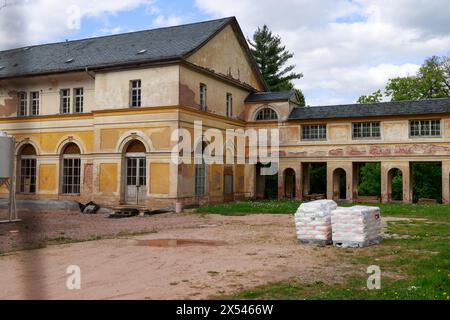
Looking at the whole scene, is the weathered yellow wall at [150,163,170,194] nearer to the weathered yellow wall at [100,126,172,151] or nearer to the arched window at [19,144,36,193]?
the weathered yellow wall at [100,126,172,151]

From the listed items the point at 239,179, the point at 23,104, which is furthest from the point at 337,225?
the point at 23,104

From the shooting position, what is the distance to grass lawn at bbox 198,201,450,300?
7250 mm

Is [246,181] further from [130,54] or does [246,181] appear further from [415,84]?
[415,84]

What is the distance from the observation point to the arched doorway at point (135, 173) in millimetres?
24522

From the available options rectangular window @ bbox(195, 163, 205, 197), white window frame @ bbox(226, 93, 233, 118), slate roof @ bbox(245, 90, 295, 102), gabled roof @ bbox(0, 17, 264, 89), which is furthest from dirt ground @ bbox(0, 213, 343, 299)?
slate roof @ bbox(245, 90, 295, 102)

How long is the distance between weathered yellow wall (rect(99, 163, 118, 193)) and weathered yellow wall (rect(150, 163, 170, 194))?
2192mm

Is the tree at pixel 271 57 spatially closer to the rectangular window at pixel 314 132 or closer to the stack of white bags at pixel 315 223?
the rectangular window at pixel 314 132

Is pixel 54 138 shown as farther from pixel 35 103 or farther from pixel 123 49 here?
pixel 123 49

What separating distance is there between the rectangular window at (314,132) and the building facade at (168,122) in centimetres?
6

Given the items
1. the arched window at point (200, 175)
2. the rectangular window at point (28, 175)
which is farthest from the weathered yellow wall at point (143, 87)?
the rectangular window at point (28, 175)

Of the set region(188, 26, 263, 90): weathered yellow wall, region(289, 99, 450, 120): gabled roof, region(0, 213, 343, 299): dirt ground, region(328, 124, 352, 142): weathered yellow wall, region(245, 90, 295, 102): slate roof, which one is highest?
region(188, 26, 263, 90): weathered yellow wall

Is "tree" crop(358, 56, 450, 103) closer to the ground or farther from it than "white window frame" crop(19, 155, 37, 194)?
farther from it

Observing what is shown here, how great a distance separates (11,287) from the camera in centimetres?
782
